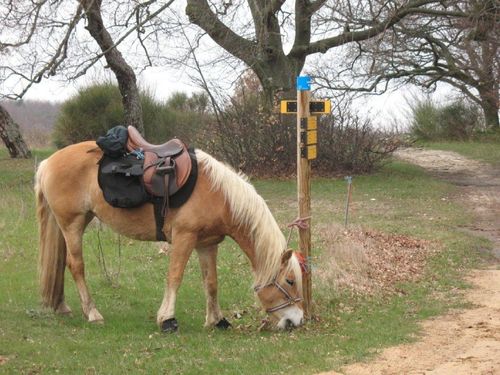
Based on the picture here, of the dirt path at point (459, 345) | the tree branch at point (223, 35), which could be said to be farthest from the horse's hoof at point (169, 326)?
the tree branch at point (223, 35)

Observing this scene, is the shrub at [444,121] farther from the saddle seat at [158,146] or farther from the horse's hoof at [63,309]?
the horse's hoof at [63,309]

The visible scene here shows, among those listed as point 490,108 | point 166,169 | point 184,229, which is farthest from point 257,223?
point 490,108

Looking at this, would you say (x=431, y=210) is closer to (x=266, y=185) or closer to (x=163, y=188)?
(x=266, y=185)

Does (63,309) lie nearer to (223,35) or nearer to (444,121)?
(223,35)

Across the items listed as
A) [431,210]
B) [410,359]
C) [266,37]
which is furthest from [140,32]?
[410,359]

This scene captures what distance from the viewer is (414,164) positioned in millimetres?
23938

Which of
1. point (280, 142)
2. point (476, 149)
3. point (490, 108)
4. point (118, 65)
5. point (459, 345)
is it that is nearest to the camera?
point (459, 345)

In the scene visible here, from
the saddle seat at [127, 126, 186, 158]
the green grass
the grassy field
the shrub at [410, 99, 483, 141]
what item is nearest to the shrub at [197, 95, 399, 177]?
the green grass

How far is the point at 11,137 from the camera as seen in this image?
76.6 feet

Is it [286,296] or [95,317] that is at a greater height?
[286,296]

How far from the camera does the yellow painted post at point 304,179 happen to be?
21.5 ft

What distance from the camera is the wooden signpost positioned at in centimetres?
654

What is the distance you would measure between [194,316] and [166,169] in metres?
1.73

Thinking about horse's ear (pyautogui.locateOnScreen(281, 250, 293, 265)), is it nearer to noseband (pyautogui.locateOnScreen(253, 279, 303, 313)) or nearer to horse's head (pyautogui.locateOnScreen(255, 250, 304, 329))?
horse's head (pyautogui.locateOnScreen(255, 250, 304, 329))
